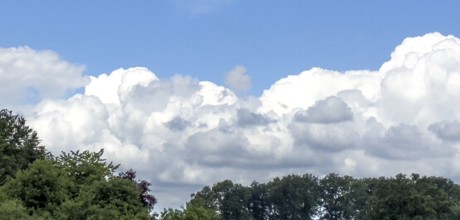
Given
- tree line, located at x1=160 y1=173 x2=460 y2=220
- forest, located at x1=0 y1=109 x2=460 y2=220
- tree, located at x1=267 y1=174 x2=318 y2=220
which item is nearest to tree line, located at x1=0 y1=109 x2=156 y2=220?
forest, located at x1=0 y1=109 x2=460 y2=220

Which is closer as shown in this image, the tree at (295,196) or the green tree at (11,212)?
the green tree at (11,212)

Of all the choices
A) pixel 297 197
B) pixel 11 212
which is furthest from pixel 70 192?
pixel 297 197

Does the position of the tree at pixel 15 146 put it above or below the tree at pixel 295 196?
below

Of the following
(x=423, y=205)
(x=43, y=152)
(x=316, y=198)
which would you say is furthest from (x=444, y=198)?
(x=316, y=198)

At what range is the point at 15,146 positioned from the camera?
94375 millimetres

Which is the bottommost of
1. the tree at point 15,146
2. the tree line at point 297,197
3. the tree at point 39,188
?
the tree at point 39,188

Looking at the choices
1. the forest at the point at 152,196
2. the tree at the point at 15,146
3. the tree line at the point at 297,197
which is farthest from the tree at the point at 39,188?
the tree line at the point at 297,197

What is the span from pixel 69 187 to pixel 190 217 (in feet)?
44.7

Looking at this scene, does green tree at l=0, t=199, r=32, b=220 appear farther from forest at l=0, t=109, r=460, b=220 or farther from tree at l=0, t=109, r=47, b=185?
tree at l=0, t=109, r=47, b=185

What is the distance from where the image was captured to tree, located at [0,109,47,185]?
88.8 metres

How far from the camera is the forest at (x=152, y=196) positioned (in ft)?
226

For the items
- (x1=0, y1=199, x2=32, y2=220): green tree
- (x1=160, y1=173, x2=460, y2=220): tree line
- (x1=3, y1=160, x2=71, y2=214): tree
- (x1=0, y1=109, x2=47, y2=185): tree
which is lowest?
(x1=0, y1=199, x2=32, y2=220): green tree

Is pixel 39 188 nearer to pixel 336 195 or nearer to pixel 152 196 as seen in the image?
pixel 152 196

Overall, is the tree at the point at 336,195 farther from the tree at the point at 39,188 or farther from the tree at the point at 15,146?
the tree at the point at 39,188
